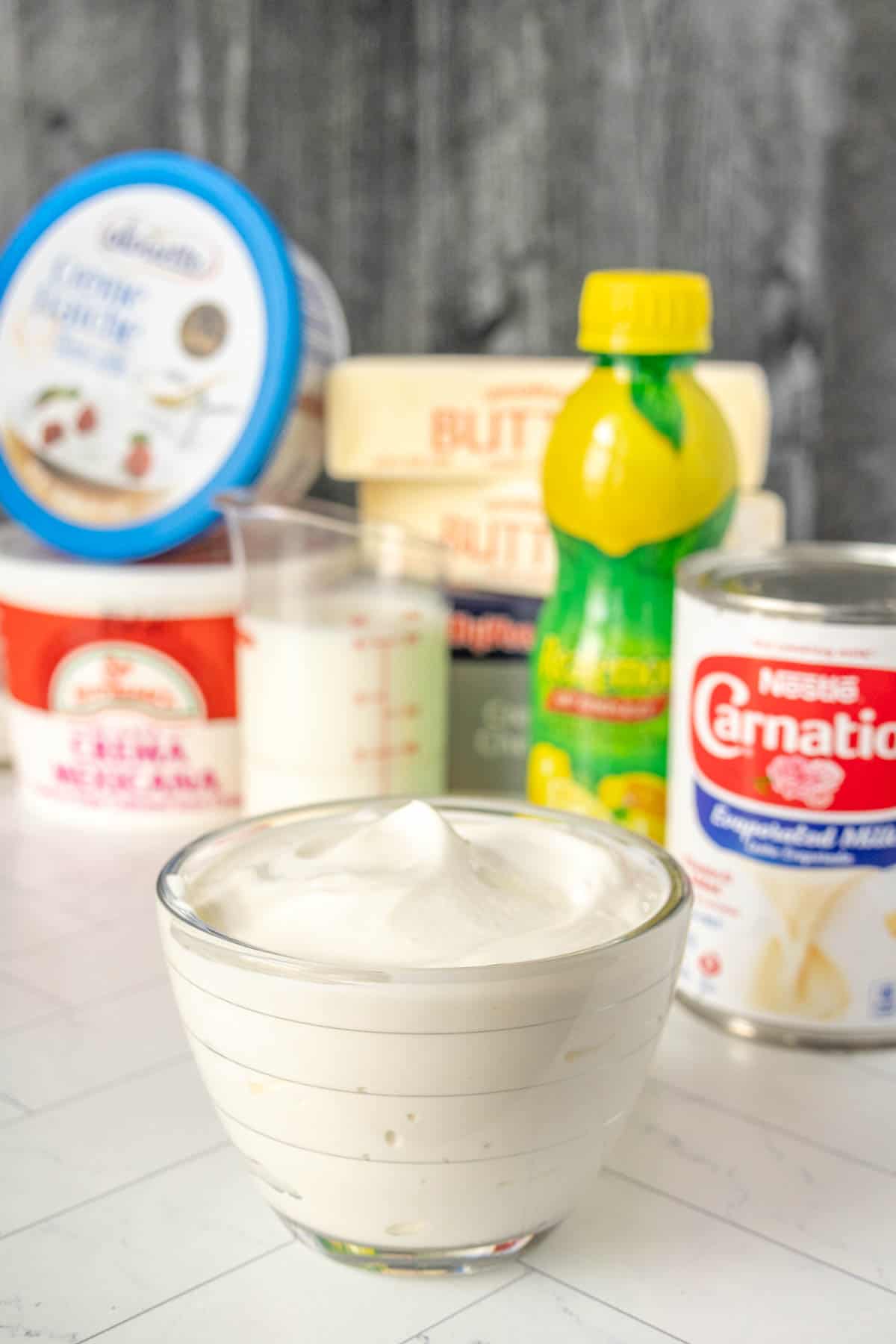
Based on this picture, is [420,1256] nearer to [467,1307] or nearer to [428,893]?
[467,1307]

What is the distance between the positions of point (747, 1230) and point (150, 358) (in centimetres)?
75

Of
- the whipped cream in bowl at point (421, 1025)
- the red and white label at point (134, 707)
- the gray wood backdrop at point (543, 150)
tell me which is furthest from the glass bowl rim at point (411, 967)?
the gray wood backdrop at point (543, 150)

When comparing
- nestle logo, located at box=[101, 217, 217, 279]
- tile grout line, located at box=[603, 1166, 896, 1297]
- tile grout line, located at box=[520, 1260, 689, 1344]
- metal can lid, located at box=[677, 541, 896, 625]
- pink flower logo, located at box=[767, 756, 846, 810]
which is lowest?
tile grout line, located at box=[603, 1166, 896, 1297]

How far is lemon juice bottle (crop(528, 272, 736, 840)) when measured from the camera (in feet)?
2.96

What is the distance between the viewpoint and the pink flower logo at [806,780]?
2.54 feet

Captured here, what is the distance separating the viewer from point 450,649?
3.77 feet

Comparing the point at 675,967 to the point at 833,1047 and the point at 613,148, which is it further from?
the point at 613,148

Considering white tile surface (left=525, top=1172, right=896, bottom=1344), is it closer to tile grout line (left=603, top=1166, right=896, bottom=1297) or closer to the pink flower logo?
tile grout line (left=603, top=1166, right=896, bottom=1297)

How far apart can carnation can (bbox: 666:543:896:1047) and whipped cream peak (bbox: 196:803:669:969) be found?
0.48 ft

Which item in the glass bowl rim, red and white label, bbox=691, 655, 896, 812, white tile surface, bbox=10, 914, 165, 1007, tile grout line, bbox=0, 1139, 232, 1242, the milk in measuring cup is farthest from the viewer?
the milk in measuring cup

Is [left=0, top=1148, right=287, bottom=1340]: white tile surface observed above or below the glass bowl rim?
below

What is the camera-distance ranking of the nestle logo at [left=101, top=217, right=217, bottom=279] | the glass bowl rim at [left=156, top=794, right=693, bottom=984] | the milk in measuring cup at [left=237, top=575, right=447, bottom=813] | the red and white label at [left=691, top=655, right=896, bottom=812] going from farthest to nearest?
the nestle logo at [left=101, top=217, right=217, bottom=279] < the milk in measuring cup at [left=237, top=575, right=447, bottom=813] < the red and white label at [left=691, top=655, right=896, bottom=812] < the glass bowl rim at [left=156, top=794, right=693, bottom=984]

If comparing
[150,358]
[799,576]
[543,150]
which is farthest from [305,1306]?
[543,150]

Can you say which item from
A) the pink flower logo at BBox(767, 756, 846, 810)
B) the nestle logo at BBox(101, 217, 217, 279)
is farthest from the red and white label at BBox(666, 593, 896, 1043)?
the nestle logo at BBox(101, 217, 217, 279)
